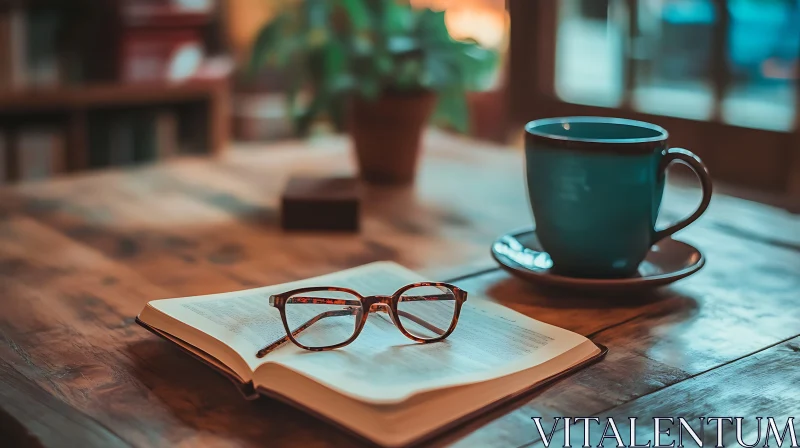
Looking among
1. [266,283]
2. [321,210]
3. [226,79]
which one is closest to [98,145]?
[226,79]

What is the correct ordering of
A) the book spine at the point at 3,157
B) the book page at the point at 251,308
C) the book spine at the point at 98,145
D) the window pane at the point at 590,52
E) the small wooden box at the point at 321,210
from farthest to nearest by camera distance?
the window pane at the point at 590,52
the book spine at the point at 98,145
the book spine at the point at 3,157
the small wooden box at the point at 321,210
the book page at the point at 251,308

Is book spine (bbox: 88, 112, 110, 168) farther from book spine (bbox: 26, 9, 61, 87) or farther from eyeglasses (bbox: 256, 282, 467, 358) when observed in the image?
eyeglasses (bbox: 256, 282, 467, 358)

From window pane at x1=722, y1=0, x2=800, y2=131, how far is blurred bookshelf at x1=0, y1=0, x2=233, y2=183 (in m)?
1.63

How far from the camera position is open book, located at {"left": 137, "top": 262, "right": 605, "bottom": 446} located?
0.55 m

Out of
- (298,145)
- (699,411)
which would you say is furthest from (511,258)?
(298,145)

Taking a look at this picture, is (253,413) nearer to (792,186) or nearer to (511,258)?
(511,258)

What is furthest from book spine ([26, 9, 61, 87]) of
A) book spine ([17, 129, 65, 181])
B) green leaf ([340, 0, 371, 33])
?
green leaf ([340, 0, 371, 33])

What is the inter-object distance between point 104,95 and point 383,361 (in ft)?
6.80

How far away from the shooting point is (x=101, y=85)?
246 cm

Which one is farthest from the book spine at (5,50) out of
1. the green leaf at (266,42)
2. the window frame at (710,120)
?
the window frame at (710,120)

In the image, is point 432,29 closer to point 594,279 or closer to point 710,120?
point 594,279

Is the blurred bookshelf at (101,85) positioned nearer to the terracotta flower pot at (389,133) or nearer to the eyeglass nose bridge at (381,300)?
the terracotta flower pot at (389,133)

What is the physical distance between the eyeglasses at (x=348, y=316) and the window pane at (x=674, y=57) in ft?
7.55

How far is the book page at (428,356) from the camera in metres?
0.57
